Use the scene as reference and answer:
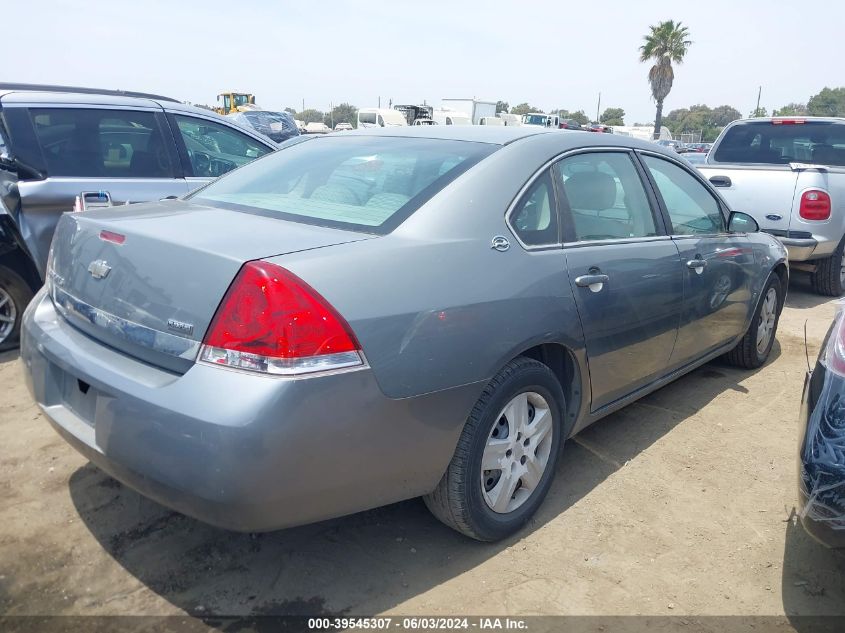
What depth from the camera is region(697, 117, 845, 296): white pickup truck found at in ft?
21.3

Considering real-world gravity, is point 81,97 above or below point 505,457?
above

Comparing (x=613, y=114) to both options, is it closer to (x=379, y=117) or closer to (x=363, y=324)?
(x=379, y=117)

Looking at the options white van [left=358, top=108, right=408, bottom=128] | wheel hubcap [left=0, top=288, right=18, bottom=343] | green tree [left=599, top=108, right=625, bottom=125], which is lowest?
wheel hubcap [left=0, top=288, right=18, bottom=343]

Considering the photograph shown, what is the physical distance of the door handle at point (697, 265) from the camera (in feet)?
11.8

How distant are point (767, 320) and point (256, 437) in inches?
160

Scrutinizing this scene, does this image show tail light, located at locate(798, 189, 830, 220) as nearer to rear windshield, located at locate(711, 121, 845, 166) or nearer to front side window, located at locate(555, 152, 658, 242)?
rear windshield, located at locate(711, 121, 845, 166)

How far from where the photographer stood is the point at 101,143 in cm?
470

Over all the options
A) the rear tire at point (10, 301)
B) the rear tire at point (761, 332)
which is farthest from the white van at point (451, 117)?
the rear tire at point (10, 301)

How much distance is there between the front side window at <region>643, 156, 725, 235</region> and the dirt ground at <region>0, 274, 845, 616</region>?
126 cm

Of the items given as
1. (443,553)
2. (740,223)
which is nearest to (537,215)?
(443,553)

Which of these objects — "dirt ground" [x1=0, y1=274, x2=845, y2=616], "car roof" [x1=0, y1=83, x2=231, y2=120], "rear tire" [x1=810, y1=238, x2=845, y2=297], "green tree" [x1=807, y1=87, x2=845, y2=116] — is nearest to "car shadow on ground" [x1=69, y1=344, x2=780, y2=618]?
"dirt ground" [x1=0, y1=274, x2=845, y2=616]

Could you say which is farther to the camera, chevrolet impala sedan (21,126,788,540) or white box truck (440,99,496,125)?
white box truck (440,99,496,125)

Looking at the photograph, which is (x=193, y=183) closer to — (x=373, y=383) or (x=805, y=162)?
(x=373, y=383)

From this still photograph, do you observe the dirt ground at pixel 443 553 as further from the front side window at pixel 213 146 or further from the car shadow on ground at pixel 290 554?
the front side window at pixel 213 146
